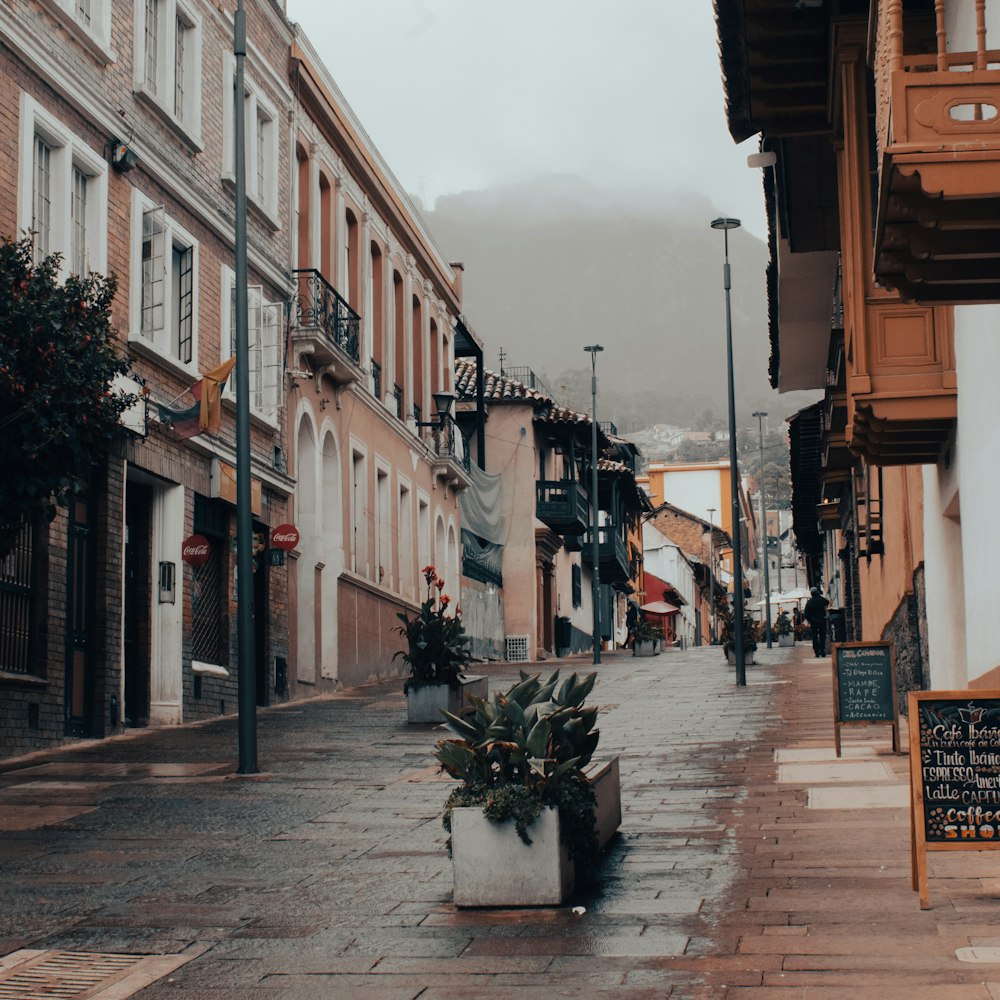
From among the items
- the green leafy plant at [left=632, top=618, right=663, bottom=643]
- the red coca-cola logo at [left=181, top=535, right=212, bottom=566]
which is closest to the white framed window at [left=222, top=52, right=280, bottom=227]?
the red coca-cola logo at [left=181, top=535, right=212, bottom=566]

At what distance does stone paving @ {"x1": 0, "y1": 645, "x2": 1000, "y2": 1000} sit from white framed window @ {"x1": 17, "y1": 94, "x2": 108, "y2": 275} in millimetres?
5901

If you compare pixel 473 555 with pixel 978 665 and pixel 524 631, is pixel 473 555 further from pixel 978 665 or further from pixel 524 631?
pixel 978 665

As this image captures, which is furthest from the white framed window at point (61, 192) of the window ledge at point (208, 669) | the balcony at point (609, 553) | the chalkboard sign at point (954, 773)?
the balcony at point (609, 553)

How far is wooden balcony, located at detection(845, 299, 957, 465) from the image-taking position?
12406mm

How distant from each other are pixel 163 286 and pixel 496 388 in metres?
29.6

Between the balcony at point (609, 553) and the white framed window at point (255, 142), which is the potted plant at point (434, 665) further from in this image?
the balcony at point (609, 553)

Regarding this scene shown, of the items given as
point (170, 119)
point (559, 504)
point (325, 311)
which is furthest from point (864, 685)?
point (559, 504)

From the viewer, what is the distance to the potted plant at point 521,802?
886 centimetres

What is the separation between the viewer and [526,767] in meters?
9.09

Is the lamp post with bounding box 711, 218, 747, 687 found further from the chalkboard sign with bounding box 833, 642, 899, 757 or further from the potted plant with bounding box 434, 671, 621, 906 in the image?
the potted plant with bounding box 434, 671, 621, 906

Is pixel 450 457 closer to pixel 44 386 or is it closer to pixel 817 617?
pixel 817 617

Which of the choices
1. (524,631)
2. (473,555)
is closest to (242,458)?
(473,555)

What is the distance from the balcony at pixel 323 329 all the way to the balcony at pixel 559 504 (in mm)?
21300

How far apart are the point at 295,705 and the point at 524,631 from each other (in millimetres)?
25005
